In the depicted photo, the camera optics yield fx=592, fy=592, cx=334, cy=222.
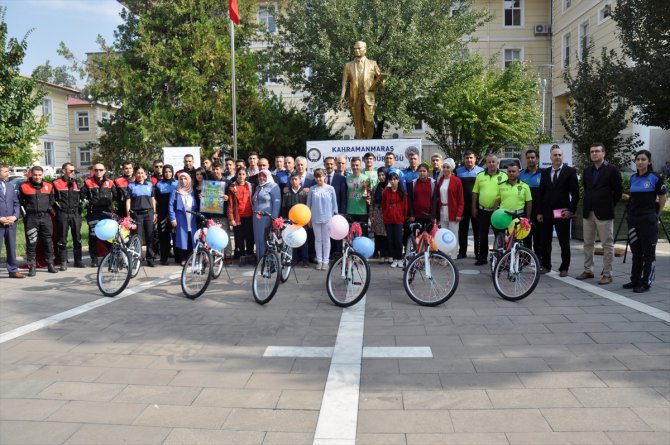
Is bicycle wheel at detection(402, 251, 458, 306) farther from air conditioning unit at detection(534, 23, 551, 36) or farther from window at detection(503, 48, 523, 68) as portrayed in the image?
air conditioning unit at detection(534, 23, 551, 36)

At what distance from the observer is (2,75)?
59.4ft

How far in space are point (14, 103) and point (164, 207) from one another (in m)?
10.5

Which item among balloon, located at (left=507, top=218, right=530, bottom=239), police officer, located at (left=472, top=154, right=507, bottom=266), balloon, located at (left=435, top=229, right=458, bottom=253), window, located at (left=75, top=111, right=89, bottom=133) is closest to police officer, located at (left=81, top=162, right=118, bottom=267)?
balloon, located at (left=435, top=229, right=458, bottom=253)

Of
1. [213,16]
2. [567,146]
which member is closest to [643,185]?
[567,146]

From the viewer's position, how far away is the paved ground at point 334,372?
152 inches

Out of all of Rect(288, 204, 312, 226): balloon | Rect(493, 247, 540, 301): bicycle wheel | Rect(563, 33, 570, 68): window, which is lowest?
Rect(493, 247, 540, 301): bicycle wheel

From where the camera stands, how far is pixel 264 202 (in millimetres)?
10094

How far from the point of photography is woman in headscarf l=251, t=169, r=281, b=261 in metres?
10.1

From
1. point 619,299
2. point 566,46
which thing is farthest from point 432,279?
point 566,46

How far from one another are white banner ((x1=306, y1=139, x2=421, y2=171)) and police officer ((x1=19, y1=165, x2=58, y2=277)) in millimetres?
6009

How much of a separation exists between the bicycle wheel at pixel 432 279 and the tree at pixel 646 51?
32.5 feet

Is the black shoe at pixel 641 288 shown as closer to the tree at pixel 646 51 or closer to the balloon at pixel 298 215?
the balloon at pixel 298 215

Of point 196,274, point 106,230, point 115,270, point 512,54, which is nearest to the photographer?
point 196,274

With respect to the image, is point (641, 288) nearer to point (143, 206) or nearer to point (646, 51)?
point (143, 206)
